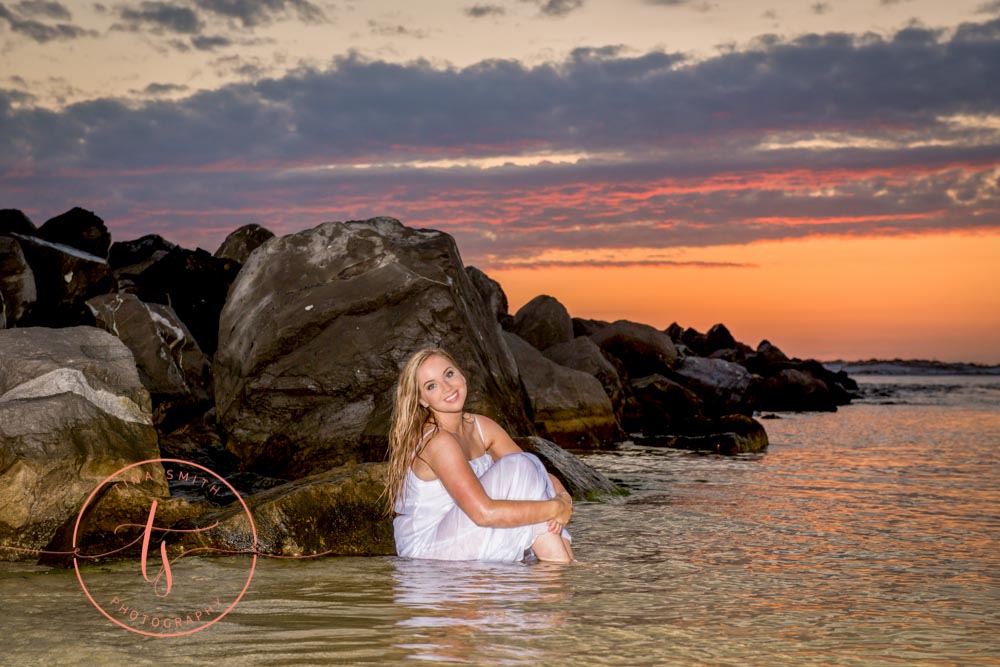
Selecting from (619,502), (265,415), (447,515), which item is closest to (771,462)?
(619,502)

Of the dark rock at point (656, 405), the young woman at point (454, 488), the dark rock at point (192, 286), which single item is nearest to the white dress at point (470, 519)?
→ the young woman at point (454, 488)

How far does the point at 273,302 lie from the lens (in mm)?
12750

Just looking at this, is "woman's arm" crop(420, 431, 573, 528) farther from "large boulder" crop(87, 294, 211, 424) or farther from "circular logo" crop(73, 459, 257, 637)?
"large boulder" crop(87, 294, 211, 424)

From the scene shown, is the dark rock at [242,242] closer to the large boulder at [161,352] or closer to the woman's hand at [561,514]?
the large boulder at [161,352]

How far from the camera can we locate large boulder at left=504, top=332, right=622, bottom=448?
1744 cm

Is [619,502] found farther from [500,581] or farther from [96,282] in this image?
[96,282]

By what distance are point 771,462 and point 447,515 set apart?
9.60 m

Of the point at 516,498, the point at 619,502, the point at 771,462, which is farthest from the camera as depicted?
the point at 771,462

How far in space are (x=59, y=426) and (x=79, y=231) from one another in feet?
42.7

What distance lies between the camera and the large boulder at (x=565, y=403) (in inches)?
687

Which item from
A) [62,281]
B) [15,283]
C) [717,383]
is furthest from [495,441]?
[717,383]

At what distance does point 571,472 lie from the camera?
10.6 m

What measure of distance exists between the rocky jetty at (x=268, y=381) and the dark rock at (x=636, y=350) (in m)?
Result: 2.82

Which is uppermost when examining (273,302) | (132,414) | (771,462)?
(273,302)
